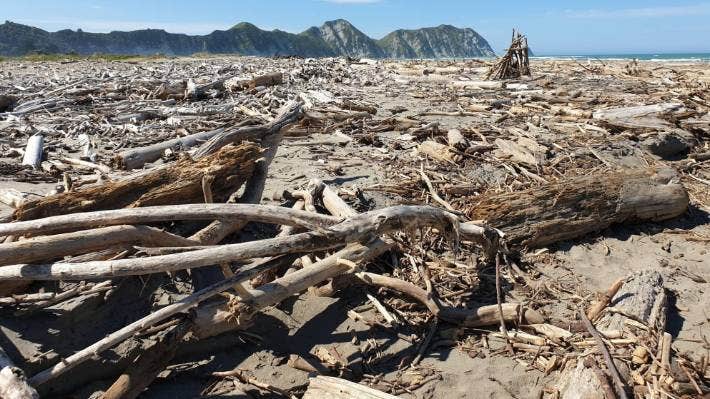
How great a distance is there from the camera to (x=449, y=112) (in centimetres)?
1072

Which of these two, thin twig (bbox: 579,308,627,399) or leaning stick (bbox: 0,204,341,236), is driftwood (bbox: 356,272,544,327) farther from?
leaning stick (bbox: 0,204,341,236)

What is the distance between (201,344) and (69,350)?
35.6 inches

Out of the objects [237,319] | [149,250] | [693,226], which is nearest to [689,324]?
[693,226]

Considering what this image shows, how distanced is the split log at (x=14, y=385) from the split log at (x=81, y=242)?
34.8 inches

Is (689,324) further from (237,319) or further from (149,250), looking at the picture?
(149,250)

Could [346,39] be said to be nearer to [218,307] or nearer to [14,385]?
[218,307]

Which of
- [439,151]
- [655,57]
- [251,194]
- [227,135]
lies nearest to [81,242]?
[251,194]

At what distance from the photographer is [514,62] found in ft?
57.3

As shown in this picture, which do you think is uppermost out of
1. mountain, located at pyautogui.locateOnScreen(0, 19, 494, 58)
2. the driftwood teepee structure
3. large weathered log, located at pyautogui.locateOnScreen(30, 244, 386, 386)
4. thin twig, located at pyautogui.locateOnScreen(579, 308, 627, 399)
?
mountain, located at pyautogui.locateOnScreen(0, 19, 494, 58)

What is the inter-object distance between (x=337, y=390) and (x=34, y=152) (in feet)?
20.7

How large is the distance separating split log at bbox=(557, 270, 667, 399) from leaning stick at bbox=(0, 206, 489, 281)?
1.44 metres

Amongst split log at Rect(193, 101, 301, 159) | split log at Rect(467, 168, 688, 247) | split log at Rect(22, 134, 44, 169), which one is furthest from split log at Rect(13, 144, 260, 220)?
split log at Rect(22, 134, 44, 169)

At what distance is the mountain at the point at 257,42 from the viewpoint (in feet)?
256

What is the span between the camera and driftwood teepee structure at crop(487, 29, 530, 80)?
55.8 feet
